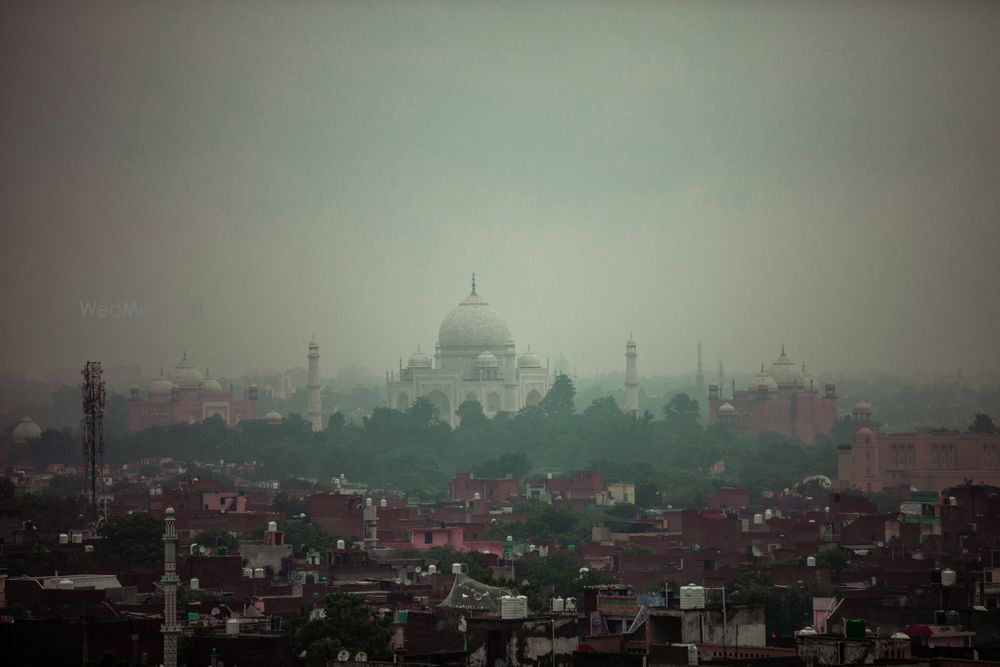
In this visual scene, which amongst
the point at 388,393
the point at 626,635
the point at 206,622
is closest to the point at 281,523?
the point at 206,622

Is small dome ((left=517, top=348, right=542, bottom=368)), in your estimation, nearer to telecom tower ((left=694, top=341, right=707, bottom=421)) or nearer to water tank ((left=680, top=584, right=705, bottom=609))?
telecom tower ((left=694, top=341, right=707, bottom=421))

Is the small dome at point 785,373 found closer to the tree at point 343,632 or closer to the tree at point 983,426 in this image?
the tree at point 983,426

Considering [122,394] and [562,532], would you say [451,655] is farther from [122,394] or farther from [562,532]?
[122,394]

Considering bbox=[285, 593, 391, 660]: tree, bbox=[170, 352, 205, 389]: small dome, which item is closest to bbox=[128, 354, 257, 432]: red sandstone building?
bbox=[170, 352, 205, 389]: small dome

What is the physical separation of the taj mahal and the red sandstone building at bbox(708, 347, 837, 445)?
863 centimetres

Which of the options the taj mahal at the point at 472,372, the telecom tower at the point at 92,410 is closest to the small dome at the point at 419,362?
the taj mahal at the point at 472,372

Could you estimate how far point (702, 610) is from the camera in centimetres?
1959

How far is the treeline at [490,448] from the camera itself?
7462 cm

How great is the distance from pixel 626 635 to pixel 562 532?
30380 mm

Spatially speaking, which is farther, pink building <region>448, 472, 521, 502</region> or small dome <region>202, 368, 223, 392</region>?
small dome <region>202, 368, 223, 392</region>

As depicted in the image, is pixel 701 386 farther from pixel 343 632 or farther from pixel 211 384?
pixel 343 632

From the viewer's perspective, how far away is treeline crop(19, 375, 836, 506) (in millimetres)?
74625

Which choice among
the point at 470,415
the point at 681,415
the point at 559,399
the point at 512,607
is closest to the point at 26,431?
the point at 470,415

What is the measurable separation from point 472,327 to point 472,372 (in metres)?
2.36
